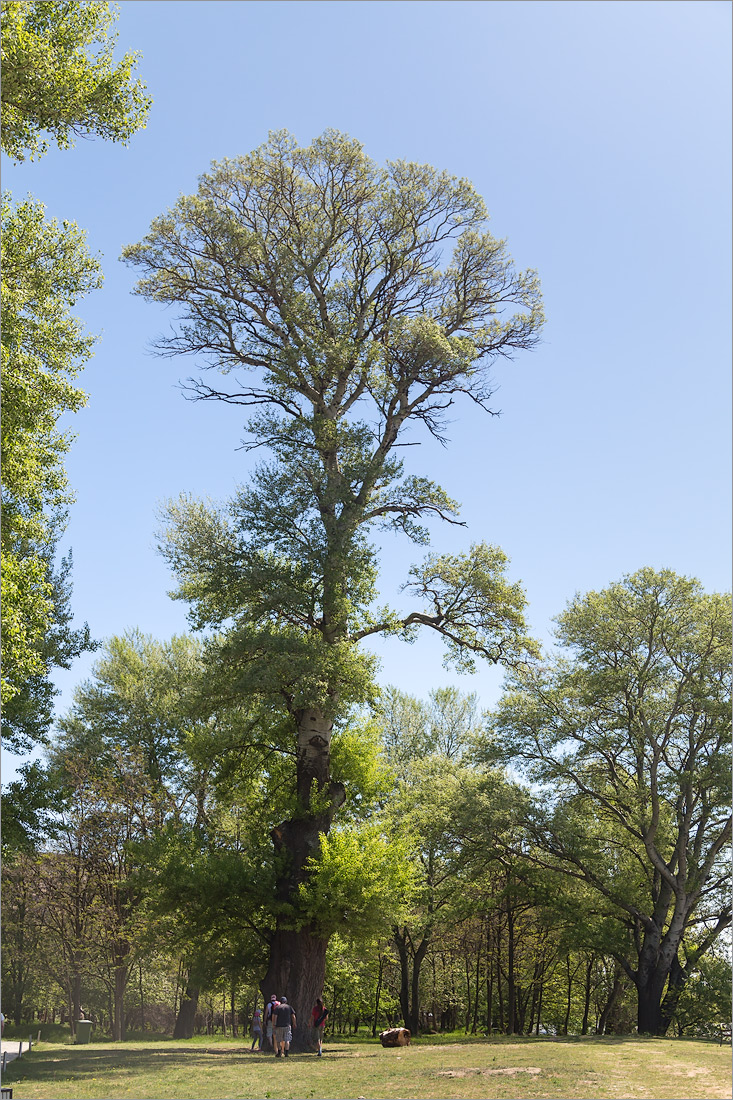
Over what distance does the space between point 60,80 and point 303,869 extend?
17.9 m

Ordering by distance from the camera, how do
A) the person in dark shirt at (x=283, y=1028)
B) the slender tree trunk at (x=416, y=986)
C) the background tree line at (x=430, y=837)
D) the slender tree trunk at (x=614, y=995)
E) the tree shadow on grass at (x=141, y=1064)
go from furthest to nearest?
the slender tree trunk at (x=614, y=995) < the slender tree trunk at (x=416, y=986) < the background tree line at (x=430, y=837) < the person in dark shirt at (x=283, y=1028) < the tree shadow on grass at (x=141, y=1064)

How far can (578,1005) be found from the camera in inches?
2055

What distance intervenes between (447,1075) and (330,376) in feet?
57.5

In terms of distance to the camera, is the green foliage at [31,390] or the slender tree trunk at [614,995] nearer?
the green foliage at [31,390]

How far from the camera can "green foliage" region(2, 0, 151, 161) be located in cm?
1399

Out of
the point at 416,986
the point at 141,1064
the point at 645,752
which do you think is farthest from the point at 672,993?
the point at 141,1064

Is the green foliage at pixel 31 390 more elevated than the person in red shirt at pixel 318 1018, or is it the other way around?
the green foliage at pixel 31 390

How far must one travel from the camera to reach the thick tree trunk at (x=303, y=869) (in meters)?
21.5

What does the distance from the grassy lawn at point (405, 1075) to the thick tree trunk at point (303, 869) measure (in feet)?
4.99

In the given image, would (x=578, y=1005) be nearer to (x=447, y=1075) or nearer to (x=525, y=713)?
(x=525, y=713)

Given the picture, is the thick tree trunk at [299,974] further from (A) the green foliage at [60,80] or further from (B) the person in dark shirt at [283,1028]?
(A) the green foliage at [60,80]

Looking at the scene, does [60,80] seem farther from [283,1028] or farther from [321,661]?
[283,1028]

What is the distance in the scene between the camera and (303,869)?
22.2m

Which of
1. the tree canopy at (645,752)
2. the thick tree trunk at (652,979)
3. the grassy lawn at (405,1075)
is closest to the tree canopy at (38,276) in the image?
the grassy lawn at (405,1075)
